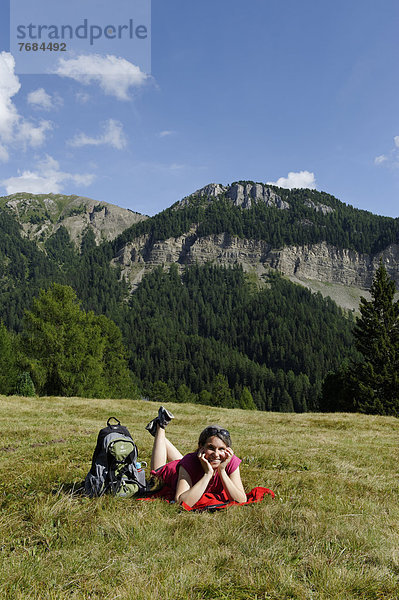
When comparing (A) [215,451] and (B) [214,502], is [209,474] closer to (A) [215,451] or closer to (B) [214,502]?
(A) [215,451]

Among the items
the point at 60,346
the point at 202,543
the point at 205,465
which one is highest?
the point at 60,346

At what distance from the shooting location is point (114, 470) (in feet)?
19.1

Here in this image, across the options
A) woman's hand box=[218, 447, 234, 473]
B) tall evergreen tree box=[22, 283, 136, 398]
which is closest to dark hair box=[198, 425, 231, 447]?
woman's hand box=[218, 447, 234, 473]

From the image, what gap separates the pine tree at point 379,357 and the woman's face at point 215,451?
37.2 meters

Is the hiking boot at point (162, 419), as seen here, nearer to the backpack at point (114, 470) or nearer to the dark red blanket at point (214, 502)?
the backpack at point (114, 470)

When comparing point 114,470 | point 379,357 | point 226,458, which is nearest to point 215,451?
point 226,458

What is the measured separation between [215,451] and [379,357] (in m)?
38.8

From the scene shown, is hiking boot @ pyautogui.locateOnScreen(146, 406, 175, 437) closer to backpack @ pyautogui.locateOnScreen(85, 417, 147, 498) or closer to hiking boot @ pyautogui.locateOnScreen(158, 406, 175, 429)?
hiking boot @ pyautogui.locateOnScreen(158, 406, 175, 429)

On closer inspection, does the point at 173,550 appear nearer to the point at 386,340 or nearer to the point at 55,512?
the point at 55,512

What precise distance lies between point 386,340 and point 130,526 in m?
40.4

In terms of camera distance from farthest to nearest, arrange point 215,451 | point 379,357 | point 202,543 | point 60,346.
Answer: point 379,357
point 60,346
point 215,451
point 202,543

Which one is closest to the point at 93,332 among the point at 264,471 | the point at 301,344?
the point at 264,471

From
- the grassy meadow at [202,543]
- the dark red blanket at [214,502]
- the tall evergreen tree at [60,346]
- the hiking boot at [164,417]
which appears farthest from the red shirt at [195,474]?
the tall evergreen tree at [60,346]

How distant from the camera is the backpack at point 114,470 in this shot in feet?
18.6
